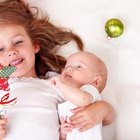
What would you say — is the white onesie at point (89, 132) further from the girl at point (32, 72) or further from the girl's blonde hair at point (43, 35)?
the girl's blonde hair at point (43, 35)

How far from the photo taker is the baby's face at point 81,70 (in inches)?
59.0

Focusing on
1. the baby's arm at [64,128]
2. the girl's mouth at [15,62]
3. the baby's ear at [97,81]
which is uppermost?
the baby's ear at [97,81]

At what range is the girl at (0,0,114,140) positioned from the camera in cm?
146

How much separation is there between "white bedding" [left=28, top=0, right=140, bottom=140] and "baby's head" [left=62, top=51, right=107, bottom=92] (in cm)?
16

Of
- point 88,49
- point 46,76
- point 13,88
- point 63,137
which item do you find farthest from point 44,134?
point 88,49

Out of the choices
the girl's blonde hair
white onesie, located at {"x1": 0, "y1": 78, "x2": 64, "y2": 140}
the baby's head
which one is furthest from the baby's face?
the girl's blonde hair

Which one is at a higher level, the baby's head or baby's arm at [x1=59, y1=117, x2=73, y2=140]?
the baby's head

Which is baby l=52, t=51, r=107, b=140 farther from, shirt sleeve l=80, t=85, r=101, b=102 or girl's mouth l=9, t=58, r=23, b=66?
girl's mouth l=9, t=58, r=23, b=66

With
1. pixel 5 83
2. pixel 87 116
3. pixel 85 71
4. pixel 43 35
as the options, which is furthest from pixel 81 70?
pixel 43 35

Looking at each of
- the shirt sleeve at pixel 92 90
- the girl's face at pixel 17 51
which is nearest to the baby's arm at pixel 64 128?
the shirt sleeve at pixel 92 90

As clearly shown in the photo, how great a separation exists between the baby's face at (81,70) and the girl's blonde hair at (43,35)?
217 millimetres

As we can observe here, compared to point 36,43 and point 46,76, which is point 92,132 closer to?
point 46,76

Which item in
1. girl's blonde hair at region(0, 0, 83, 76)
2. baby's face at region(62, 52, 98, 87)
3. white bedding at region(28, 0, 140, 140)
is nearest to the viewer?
baby's face at region(62, 52, 98, 87)

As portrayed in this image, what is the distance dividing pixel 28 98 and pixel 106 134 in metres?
0.30
